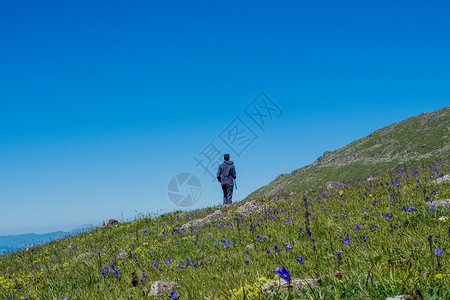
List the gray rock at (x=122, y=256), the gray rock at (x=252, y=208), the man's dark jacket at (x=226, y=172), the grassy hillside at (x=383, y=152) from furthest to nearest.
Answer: the grassy hillside at (x=383, y=152) → the man's dark jacket at (x=226, y=172) → the gray rock at (x=252, y=208) → the gray rock at (x=122, y=256)

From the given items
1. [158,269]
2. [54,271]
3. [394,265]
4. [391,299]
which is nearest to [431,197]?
[394,265]

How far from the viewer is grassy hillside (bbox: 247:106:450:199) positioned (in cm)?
4538

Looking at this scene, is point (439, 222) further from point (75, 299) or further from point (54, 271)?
point (54, 271)

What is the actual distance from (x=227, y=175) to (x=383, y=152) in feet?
140

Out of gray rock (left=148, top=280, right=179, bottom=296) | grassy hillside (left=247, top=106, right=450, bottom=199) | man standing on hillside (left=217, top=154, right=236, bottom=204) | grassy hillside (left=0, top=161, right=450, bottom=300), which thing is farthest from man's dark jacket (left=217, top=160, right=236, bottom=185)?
grassy hillside (left=247, top=106, right=450, bottom=199)

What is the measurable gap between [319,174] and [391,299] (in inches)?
2276

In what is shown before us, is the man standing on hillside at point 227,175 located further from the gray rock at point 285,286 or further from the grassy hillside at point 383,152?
the grassy hillside at point 383,152

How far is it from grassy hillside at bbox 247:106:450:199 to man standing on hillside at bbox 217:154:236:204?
111 feet

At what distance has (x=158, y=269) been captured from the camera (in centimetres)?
557

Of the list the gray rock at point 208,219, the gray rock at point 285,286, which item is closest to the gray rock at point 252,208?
the gray rock at point 208,219

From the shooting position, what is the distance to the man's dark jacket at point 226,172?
61.4ft

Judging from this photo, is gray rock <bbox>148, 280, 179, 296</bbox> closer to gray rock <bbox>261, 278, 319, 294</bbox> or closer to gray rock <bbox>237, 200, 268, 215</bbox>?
gray rock <bbox>261, 278, 319, 294</bbox>

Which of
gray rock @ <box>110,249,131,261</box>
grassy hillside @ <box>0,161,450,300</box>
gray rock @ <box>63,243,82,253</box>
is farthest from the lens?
gray rock @ <box>63,243,82,253</box>

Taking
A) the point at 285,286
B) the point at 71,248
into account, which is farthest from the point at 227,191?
the point at 285,286
